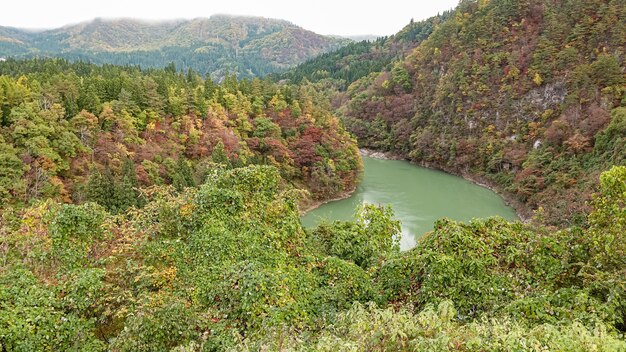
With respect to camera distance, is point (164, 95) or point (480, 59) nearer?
point (164, 95)

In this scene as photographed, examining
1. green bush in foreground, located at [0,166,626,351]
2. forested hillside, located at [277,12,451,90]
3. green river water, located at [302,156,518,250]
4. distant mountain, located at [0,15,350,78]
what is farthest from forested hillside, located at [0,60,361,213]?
distant mountain, located at [0,15,350,78]

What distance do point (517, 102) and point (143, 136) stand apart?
105ft

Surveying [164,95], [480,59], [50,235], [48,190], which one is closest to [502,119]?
[480,59]

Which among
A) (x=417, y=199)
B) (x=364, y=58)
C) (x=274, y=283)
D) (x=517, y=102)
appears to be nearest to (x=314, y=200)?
(x=417, y=199)

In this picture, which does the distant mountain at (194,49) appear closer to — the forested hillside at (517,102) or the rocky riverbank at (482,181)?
the forested hillside at (517,102)

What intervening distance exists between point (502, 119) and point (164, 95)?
29.8m

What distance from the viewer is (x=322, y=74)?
78938 mm

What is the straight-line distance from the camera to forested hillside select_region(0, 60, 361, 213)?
18.6 meters

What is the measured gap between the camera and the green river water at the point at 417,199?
26.8 m

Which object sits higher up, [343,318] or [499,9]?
[499,9]

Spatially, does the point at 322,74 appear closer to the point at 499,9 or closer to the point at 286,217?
the point at 499,9

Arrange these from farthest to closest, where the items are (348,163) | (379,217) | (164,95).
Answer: (348,163) → (164,95) → (379,217)

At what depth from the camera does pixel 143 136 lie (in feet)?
80.4

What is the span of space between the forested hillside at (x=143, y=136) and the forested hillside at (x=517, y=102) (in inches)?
513
